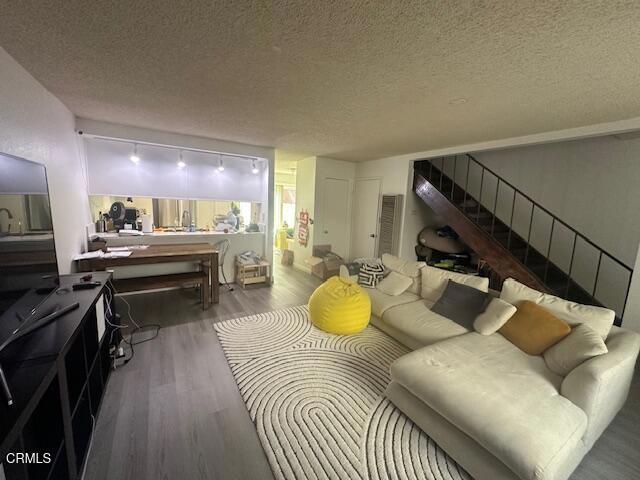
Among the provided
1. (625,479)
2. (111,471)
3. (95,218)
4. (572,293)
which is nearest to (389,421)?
(625,479)

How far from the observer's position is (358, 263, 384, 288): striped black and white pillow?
3568 mm

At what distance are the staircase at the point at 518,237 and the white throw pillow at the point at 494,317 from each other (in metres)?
1.55

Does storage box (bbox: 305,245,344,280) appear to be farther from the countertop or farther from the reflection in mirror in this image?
the reflection in mirror

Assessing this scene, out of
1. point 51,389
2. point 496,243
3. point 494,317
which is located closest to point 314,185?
point 496,243

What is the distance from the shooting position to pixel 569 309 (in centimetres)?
216

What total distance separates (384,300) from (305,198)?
10.8 ft

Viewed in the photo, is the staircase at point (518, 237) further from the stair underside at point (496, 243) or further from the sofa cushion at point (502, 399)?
the sofa cushion at point (502, 399)

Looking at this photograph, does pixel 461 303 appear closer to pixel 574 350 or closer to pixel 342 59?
pixel 574 350

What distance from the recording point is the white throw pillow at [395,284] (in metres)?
3.29

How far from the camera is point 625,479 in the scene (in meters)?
1.54

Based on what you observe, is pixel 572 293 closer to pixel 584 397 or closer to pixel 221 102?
pixel 584 397

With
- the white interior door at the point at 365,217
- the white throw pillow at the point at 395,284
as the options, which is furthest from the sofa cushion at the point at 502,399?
the white interior door at the point at 365,217

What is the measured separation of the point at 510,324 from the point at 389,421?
1374 millimetres

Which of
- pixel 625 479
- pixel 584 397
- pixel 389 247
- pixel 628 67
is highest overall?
pixel 628 67
